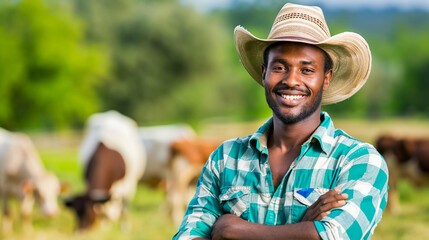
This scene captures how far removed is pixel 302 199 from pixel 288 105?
352 millimetres

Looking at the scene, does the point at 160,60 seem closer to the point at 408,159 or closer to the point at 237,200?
the point at 408,159

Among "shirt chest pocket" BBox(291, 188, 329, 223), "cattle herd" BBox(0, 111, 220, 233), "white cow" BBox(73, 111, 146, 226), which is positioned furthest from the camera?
"white cow" BBox(73, 111, 146, 226)

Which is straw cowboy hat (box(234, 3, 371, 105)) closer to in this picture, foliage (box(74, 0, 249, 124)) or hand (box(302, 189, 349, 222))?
hand (box(302, 189, 349, 222))

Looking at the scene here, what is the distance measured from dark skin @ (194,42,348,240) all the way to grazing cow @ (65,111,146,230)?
7088mm

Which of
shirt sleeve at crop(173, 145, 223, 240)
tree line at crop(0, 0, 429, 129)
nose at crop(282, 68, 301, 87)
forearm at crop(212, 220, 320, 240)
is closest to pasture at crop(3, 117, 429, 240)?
shirt sleeve at crop(173, 145, 223, 240)

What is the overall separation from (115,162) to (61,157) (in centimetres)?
1600

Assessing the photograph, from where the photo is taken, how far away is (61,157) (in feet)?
84.0

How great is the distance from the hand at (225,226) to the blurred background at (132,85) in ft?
19.1

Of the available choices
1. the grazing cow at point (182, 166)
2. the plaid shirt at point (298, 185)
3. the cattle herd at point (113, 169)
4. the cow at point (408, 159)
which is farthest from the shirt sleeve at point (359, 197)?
the cow at point (408, 159)

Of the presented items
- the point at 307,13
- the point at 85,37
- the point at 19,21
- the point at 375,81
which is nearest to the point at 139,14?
the point at 85,37

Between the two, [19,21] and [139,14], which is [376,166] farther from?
[139,14]

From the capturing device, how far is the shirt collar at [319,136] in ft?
7.04

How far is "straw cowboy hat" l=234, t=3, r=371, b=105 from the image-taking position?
2.20 m

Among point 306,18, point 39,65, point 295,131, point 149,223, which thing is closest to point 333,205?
point 295,131
